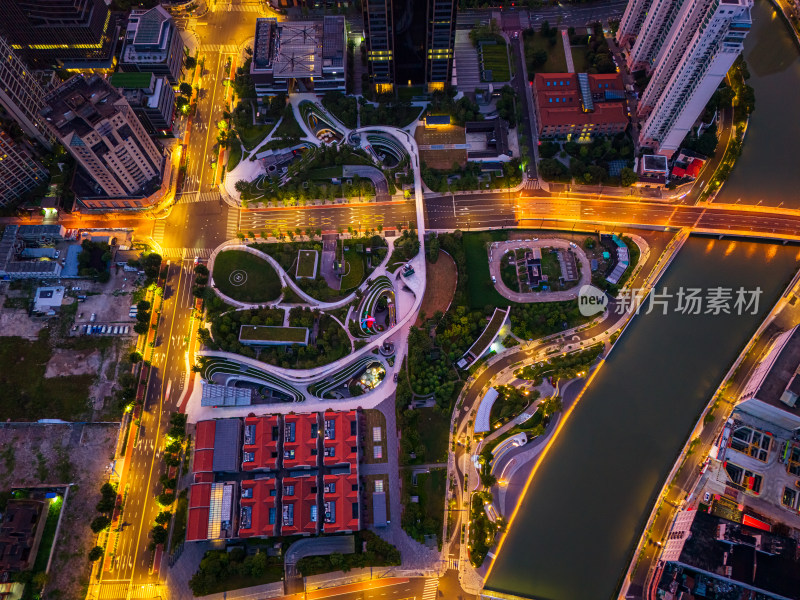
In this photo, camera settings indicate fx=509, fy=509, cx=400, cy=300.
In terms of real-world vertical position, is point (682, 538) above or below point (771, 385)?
below

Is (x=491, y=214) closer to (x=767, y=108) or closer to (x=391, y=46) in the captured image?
(x=391, y=46)

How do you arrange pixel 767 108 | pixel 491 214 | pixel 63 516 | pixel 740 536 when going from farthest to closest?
pixel 767 108, pixel 491 214, pixel 63 516, pixel 740 536

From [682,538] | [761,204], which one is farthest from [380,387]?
[761,204]

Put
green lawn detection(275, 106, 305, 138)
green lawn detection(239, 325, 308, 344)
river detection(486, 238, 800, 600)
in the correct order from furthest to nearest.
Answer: green lawn detection(275, 106, 305, 138) → green lawn detection(239, 325, 308, 344) → river detection(486, 238, 800, 600)

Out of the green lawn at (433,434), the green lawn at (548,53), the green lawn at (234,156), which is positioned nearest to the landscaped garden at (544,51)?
the green lawn at (548,53)

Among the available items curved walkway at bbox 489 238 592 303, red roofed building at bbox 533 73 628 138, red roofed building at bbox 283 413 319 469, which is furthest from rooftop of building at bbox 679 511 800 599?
red roofed building at bbox 533 73 628 138

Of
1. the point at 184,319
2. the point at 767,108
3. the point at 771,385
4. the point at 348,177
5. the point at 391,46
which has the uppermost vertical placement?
the point at 391,46

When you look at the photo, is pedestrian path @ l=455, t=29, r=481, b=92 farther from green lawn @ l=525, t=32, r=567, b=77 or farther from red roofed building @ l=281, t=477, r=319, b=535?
red roofed building @ l=281, t=477, r=319, b=535
